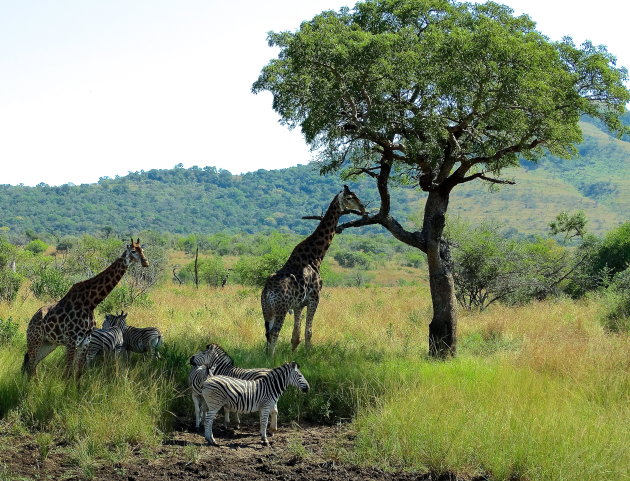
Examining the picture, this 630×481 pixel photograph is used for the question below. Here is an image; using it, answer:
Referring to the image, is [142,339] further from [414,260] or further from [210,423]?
[414,260]

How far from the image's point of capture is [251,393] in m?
7.96

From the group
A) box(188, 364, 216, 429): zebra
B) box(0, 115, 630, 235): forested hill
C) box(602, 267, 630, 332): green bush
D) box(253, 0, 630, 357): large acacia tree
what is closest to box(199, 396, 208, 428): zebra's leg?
box(188, 364, 216, 429): zebra

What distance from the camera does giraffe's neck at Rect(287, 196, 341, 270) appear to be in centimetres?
1193

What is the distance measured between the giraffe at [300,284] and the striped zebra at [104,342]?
234 centimetres

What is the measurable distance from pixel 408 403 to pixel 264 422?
1.71m

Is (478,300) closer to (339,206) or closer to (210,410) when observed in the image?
(339,206)

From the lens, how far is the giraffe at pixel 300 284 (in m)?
11.2

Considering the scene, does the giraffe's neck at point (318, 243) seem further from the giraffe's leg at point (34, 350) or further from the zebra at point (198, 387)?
the giraffe's leg at point (34, 350)

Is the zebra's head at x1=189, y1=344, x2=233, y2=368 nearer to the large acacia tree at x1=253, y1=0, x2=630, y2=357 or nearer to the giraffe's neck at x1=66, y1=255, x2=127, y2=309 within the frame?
the giraffe's neck at x1=66, y1=255, x2=127, y2=309

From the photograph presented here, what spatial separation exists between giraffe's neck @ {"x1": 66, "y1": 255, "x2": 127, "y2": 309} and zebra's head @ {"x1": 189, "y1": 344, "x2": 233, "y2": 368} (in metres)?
1.52

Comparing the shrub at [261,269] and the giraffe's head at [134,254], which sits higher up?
the giraffe's head at [134,254]

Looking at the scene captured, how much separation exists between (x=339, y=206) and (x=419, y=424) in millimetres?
5460

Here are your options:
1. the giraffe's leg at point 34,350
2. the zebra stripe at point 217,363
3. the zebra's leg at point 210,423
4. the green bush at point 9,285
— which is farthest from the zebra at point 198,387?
the green bush at point 9,285

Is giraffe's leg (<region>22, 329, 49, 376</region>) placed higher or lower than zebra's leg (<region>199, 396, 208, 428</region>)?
higher
